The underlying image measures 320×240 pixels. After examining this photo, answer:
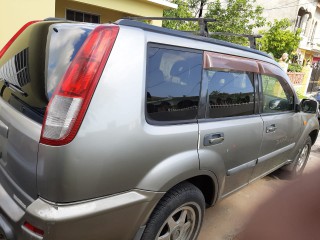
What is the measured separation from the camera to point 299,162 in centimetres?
461

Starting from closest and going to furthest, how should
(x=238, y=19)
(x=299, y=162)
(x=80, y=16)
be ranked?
(x=299, y=162), (x=80, y=16), (x=238, y=19)

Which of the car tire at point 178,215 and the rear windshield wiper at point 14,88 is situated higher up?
the rear windshield wiper at point 14,88

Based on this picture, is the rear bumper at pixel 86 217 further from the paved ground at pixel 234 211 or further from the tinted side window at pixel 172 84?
the paved ground at pixel 234 211

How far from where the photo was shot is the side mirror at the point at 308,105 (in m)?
3.78

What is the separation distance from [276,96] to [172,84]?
1.87 metres

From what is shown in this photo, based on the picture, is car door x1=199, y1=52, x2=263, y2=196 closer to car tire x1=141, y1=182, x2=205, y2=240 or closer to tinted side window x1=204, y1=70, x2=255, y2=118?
tinted side window x1=204, y1=70, x2=255, y2=118

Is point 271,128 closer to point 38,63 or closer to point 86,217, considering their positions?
point 86,217

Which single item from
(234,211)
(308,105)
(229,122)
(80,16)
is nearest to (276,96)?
(308,105)

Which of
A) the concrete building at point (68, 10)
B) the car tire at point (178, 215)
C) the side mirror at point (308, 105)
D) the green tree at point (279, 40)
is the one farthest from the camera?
the green tree at point (279, 40)

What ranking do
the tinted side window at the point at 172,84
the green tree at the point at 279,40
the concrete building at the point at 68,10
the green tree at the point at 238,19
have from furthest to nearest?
the green tree at the point at 279,40, the green tree at the point at 238,19, the concrete building at the point at 68,10, the tinted side window at the point at 172,84

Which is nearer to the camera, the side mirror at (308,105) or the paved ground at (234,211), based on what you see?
the paved ground at (234,211)

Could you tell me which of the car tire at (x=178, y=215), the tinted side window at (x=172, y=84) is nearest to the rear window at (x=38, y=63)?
the tinted side window at (x=172, y=84)

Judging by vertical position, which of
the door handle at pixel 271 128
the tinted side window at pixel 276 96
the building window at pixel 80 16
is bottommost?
the door handle at pixel 271 128

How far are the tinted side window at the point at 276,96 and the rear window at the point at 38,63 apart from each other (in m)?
2.00
